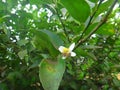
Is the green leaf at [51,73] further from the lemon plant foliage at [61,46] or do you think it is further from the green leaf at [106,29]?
the green leaf at [106,29]

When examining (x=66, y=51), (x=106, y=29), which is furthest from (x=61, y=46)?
(x=106, y=29)

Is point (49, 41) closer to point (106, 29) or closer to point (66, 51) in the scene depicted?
point (66, 51)

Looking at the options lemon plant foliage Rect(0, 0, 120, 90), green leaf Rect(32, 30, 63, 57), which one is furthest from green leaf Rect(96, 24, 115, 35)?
green leaf Rect(32, 30, 63, 57)

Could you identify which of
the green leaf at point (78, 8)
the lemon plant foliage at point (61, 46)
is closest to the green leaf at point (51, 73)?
the lemon plant foliage at point (61, 46)

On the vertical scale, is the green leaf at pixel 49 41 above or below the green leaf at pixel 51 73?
above

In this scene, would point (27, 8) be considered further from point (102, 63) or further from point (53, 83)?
point (53, 83)

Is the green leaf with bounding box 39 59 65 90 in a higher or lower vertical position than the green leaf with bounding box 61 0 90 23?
lower

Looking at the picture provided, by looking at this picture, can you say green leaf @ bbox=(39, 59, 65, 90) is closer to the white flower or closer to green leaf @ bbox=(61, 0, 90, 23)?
the white flower

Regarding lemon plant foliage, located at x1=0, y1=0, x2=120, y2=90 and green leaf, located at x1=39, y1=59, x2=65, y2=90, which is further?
lemon plant foliage, located at x1=0, y1=0, x2=120, y2=90
